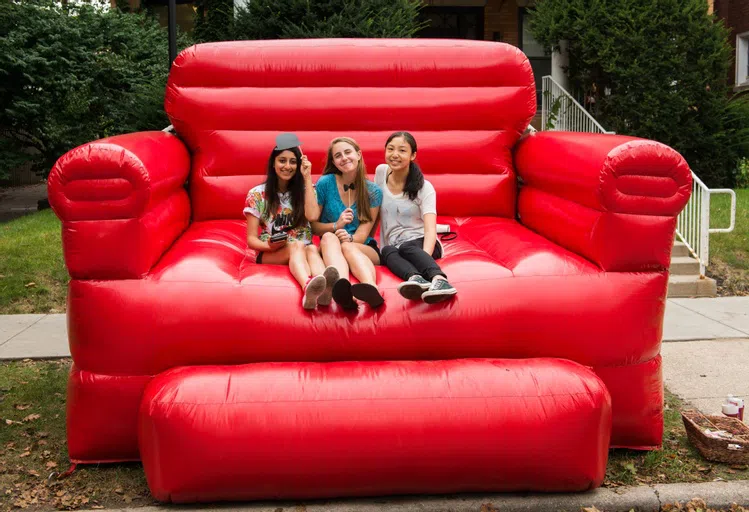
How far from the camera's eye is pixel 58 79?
13453 millimetres

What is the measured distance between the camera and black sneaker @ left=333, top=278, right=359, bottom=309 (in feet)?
12.0

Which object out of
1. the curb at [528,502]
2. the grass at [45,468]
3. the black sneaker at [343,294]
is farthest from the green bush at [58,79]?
the curb at [528,502]

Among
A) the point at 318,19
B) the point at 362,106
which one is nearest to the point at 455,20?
the point at 318,19

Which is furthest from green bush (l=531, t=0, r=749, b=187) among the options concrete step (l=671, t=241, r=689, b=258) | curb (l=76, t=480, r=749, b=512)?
curb (l=76, t=480, r=749, b=512)

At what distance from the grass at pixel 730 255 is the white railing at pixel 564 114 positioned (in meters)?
2.18

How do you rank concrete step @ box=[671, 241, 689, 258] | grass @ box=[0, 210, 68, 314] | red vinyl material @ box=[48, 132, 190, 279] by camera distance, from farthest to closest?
concrete step @ box=[671, 241, 689, 258], grass @ box=[0, 210, 68, 314], red vinyl material @ box=[48, 132, 190, 279]

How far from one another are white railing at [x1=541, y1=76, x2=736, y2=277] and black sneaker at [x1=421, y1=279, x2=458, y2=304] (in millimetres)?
5120

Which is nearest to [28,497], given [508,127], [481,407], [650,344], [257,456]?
[257,456]

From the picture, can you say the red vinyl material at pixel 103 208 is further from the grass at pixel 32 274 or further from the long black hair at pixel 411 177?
the grass at pixel 32 274

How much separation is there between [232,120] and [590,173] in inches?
91.2

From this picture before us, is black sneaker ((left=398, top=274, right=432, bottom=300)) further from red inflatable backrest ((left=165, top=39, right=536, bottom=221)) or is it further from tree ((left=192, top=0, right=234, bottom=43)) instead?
tree ((left=192, top=0, right=234, bottom=43))

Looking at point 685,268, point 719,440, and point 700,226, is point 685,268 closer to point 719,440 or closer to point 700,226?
point 700,226

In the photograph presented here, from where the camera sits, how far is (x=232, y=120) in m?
5.23

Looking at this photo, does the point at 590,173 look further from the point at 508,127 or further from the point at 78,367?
the point at 78,367
